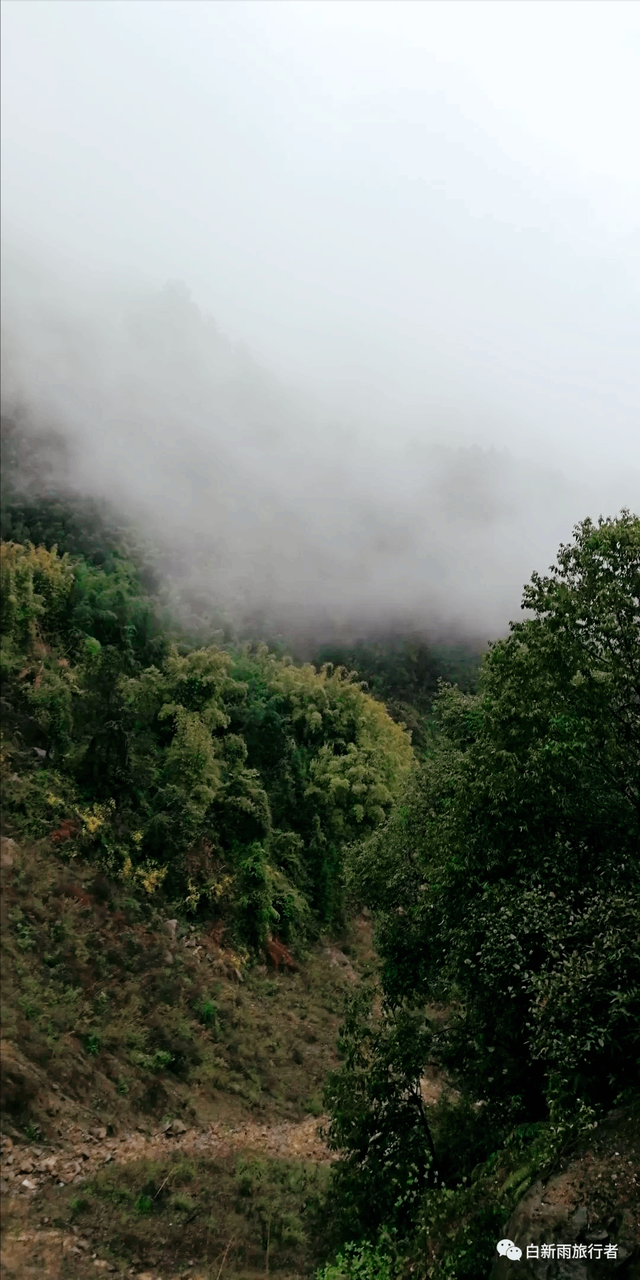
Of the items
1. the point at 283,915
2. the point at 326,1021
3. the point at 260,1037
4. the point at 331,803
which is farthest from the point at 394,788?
the point at 260,1037

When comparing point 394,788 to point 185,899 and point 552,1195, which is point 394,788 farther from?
point 552,1195

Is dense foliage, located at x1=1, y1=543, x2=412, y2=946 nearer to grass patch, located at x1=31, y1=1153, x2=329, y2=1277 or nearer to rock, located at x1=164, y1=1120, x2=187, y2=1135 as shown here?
rock, located at x1=164, y1=1120, x2=187, y2=1135

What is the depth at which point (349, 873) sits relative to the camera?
17.3 metres

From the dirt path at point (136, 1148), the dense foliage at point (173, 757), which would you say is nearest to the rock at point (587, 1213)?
the dirt path at point (136, 1148)

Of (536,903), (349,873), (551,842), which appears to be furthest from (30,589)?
(536,903)

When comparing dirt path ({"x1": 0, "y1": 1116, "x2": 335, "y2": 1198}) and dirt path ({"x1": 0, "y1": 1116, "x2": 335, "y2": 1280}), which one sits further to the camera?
dirt path ({"x1": 0, "y1": 1116, "x2": 335, "y2": 1198})

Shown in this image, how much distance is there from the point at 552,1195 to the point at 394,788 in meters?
22.6

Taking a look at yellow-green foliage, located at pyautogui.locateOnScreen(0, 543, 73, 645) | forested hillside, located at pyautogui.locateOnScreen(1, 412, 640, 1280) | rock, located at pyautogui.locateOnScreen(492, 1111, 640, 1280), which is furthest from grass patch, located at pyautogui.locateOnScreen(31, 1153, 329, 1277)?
yellow-green foliage, located at pyautogui.locateOnScreen(0, 543, 73, 645)

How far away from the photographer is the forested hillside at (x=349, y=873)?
27.1 ft

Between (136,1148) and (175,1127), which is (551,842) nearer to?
(136,1148)

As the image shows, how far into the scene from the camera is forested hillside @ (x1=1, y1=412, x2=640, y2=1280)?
8.27m

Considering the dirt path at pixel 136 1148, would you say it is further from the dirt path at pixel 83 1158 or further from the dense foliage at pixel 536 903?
the dense foliage at pixel 536 903

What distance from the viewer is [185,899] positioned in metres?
19.2

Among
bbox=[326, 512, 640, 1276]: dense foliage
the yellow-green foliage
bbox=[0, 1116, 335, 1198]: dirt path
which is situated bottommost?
bbox=[0, 1116, 335, 1198]: dirt path
